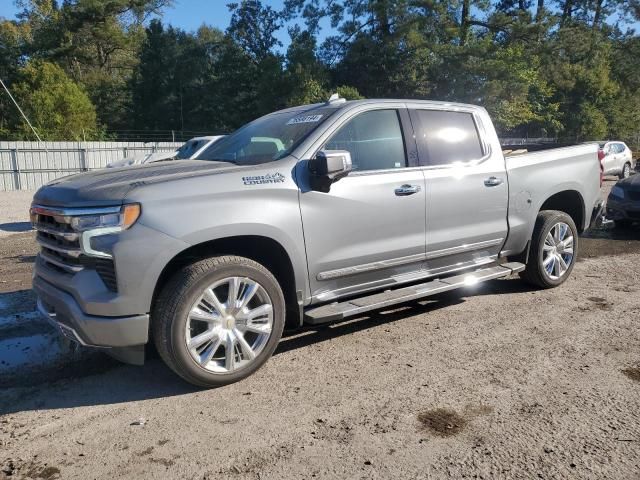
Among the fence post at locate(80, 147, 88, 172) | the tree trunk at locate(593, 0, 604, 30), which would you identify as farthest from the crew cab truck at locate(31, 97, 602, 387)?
the tree trunk at locate(593, 0, 604, 30)

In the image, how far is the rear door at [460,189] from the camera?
15.7ft

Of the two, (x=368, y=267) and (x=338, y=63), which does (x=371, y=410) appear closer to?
(x=368, y=267)

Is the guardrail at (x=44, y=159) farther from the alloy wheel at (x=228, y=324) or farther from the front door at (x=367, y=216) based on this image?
the alloy wheel at (x=228, y=324)

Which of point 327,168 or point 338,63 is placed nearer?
point 327,168

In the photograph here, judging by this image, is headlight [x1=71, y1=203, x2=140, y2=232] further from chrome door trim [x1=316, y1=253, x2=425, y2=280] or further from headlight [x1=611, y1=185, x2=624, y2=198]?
headlight [x1=611, y1=185, x2=624, y2=198]

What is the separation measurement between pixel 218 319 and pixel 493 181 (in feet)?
9.72

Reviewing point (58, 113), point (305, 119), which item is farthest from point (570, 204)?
point (58, 113)

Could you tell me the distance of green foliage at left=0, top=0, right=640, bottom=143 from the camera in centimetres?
3453

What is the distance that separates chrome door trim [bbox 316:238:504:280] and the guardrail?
1969 centimetres

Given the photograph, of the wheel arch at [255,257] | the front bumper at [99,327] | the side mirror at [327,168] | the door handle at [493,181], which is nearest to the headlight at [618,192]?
the door handle at [493,181]

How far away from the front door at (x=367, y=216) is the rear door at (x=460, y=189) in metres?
0.18

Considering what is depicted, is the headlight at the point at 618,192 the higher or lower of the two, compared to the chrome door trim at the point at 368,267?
higher

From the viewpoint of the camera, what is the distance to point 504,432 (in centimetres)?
312

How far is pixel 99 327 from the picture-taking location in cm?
334
